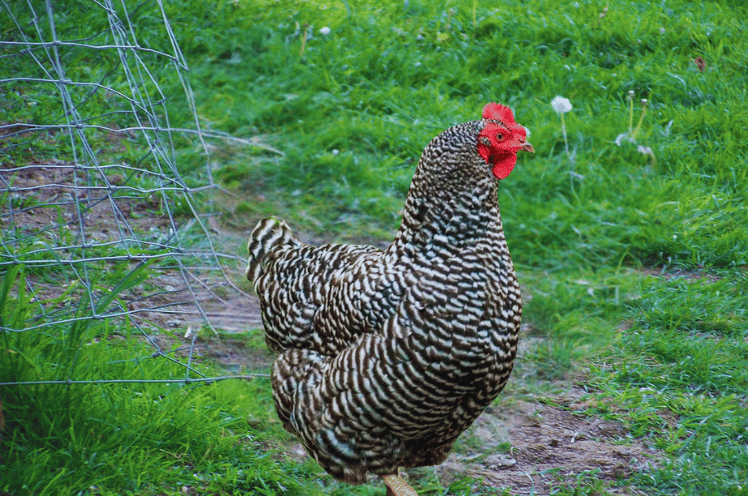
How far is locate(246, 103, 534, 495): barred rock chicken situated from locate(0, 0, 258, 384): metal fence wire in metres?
0.96

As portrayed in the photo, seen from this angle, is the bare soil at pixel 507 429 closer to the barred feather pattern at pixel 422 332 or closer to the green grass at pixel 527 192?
the green grass at pixel 527 192

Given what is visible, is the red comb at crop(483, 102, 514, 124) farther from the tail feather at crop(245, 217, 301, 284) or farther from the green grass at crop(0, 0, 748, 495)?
the green grass at crop(0, 0, 748, 495)

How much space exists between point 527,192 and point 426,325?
2.82 m

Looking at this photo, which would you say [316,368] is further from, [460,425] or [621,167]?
[621,167]

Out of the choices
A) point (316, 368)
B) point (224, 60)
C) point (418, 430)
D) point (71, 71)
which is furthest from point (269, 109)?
point (418, 430)

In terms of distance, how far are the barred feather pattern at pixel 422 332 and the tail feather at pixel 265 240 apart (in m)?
0.73

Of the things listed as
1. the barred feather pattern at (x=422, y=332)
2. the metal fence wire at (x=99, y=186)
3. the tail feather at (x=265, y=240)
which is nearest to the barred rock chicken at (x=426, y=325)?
the barred feather pattern at (x=422, y=332)

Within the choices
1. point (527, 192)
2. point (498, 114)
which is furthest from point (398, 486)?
point (527, 192)

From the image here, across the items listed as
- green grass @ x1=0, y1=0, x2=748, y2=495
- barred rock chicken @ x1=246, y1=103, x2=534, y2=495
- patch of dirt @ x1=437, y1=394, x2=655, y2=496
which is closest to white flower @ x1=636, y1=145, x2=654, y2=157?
green grass @ x1=0, y1=0, x2=748, y2=495

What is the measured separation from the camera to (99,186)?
3672 millimetres

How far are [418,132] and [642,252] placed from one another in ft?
6.19

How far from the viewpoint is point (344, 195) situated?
17.2 feet

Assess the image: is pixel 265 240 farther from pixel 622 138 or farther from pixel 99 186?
pixel 622 138

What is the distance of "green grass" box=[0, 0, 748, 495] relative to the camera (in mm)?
3074
